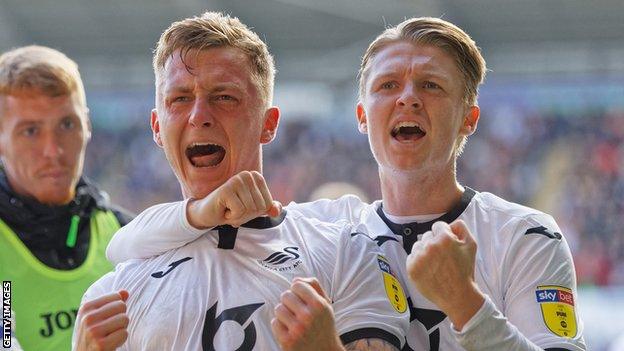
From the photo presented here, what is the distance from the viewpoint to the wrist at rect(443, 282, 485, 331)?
247 cm

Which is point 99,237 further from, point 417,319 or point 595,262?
point 595,262

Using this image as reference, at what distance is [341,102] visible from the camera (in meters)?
17.0

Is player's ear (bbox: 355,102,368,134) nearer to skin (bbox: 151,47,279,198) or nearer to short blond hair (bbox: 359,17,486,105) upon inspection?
short blond hair (bbox: 359,17,486,105)

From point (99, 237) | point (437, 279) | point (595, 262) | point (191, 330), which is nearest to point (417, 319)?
point (437, 279)

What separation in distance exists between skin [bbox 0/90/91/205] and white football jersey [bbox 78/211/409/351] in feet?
4.69

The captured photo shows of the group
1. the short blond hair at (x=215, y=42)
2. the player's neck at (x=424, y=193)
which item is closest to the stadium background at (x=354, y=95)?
the player's neck at (x=424, y=193)

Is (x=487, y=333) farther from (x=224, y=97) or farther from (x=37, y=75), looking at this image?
(x=37, y=75)

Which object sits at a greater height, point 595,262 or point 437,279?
point 437,279

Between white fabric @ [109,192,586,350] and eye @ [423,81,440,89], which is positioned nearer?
white fabric @ [109,192,586,350]

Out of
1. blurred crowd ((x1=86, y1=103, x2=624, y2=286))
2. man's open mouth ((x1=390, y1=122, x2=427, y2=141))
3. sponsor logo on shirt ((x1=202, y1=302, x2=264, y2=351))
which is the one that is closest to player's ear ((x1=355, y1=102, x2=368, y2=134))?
man's open mouth ((x1=390, y1=122, x2=427, y2=141))

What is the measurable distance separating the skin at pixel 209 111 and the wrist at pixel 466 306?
29.5 inches

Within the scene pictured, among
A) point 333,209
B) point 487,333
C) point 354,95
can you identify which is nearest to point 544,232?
point 487,333

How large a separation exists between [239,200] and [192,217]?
0.24 metres

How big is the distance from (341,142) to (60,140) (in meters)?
12.6
